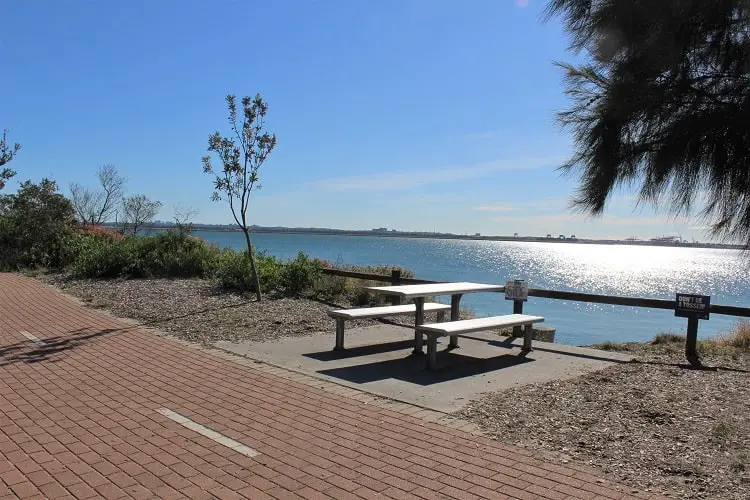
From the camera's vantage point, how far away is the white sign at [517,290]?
977 centimetres

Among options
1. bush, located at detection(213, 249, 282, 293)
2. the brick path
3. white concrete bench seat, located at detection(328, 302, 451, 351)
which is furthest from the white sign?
bush, located at detection(213, 249, 282, 293)

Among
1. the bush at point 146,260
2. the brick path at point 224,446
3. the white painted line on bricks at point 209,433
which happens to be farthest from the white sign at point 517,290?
the bush at point 146,260

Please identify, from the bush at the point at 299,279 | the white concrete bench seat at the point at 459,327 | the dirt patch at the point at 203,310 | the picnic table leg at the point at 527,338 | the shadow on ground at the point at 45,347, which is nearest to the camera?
the white concrete bench seat at the point at 459,327

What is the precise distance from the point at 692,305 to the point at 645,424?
389 centimetres

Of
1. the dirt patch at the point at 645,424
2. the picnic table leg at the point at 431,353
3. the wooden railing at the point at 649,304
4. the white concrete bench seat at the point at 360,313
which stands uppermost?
the wooden railing at the point at 649,304

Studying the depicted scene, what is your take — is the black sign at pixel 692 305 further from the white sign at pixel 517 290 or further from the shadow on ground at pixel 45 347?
the shadow on ground at pixel 45 347

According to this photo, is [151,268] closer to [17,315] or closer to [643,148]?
[17,315]

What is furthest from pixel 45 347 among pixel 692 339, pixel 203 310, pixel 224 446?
pixel 692 339

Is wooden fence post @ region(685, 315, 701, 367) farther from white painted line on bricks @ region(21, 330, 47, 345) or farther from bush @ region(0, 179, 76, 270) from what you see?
bush @ region(0, 179, 76, 270)

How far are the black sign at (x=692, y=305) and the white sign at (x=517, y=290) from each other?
225 centimetres

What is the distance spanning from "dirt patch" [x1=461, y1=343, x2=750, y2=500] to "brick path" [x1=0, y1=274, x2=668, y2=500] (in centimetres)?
37

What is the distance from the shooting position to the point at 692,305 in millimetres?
8352

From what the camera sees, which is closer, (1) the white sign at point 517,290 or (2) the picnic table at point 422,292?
(2) the picnic table at point 422,292

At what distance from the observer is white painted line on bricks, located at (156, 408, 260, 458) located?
4.47m
